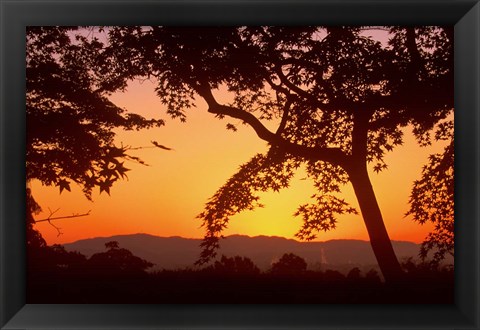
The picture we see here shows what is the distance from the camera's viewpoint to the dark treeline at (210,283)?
9.00 feet

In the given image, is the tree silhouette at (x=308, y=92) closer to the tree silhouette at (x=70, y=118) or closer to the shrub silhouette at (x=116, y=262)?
the tree silhouette at (x=70, y=118)

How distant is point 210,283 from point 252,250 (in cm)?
22

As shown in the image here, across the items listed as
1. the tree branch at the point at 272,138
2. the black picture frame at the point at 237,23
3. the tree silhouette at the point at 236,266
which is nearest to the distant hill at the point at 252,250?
the tree silhouette at the point at 236,266

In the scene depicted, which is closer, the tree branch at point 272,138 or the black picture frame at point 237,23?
the black picture frame at point 237,23

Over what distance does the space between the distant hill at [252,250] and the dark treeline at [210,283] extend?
0.03 meters

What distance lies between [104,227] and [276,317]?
80cm

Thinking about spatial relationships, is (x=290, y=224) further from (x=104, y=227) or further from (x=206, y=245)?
(x=104, y=227)

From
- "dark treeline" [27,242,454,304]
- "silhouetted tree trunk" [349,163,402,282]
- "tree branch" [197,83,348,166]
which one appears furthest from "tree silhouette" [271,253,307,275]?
"tree branch" [197,83,348,166]

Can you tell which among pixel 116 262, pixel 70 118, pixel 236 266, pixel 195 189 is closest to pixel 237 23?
pixel 195 189

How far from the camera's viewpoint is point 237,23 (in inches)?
105

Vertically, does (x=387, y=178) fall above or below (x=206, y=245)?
above

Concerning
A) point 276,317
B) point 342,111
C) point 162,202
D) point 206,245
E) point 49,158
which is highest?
point 342,111
